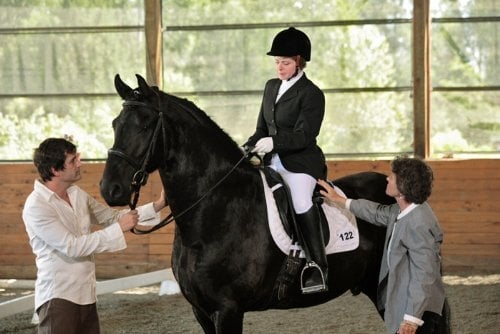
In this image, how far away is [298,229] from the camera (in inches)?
142

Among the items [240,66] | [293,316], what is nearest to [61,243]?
[293,316]

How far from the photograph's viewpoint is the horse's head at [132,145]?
3201mm

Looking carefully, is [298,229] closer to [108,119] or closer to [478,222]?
[478,222]

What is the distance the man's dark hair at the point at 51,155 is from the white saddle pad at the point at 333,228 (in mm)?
847

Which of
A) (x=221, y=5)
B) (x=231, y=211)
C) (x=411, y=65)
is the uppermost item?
(x=221, y=5)

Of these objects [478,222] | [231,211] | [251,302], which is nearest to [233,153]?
[231,211]

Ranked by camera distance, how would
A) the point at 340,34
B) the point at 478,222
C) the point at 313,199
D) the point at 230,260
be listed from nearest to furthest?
the point at 230,260 < the point at 313,199 < the point at 478,222 < the point at 340,34

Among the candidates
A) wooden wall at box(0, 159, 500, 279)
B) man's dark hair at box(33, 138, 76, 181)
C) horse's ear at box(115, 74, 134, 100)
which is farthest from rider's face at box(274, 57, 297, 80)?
wooden wall at box(0, 159, 500, 279)

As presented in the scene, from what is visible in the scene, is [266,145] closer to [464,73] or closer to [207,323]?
[207,323]

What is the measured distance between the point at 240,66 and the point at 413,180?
16.3 ft

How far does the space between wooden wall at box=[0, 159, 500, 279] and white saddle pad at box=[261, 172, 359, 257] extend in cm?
368

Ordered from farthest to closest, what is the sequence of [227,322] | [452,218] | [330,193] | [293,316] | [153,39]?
[153,39] → [452,218] → [293,316] → [330,193] → [227,322]

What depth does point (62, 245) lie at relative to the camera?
3.27 meters

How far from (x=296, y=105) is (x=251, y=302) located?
33.7 inches
